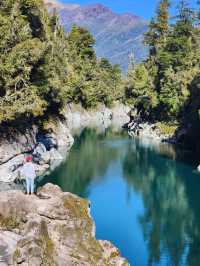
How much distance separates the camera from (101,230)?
132 feet

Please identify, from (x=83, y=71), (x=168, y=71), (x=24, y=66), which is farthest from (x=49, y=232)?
(x=83, y=71)

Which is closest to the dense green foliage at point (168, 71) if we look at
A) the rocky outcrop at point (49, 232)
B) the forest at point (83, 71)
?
the forest at point (83, 71)

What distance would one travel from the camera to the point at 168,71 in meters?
99.0

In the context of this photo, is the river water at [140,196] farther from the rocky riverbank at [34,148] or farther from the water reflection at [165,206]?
the rocky riverbank at [34,148]

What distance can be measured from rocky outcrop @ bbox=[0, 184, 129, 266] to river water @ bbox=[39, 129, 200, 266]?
805 centimetres

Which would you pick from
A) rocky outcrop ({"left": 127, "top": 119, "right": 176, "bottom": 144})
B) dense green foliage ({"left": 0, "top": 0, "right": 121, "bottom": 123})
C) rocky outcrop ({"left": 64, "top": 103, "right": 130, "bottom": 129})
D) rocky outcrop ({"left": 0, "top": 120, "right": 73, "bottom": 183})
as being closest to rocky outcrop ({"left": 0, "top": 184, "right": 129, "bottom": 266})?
rocky outcrop ({"left": 0, "top": 120, "right": 73, "bottom": 183})

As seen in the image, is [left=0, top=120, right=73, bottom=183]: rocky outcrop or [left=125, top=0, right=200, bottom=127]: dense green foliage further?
[left=125, top=0, right=200, bottom=127]: dense green foliage

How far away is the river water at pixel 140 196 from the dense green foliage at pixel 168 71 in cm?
1082

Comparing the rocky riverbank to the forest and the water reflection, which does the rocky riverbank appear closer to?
the forest

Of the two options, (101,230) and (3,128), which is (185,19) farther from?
(101,230)

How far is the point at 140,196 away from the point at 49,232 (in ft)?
96.8

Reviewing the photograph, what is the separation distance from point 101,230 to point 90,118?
102 meters

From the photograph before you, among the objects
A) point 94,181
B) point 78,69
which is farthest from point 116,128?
point 94,181

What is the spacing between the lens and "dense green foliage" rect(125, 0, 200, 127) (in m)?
91.7
